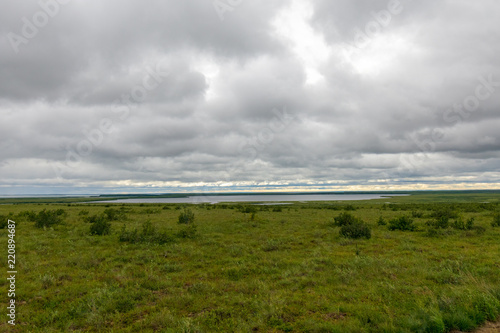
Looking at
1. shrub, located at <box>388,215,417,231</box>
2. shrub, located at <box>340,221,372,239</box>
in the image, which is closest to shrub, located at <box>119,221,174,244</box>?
shrub, located at <box>340,221,372,239</box>

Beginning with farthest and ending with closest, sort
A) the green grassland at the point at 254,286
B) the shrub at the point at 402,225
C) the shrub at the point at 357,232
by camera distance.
Result: the shrub at the point at 402,225 < the shrub at the point at 357,232 < the green grassland at the point at 254,286


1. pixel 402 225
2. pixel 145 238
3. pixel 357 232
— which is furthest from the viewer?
pixel 402 225

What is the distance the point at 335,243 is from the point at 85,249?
1710cm

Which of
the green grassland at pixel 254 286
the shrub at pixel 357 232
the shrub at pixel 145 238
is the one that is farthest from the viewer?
the shrub at pixel 357 232

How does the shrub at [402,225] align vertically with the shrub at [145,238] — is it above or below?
below

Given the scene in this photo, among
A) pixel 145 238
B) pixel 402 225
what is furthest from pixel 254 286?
pixel 402 225

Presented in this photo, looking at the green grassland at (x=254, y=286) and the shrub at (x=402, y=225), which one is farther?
the shrub at (x=402, y=225)

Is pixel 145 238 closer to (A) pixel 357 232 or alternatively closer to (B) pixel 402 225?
(A) pixel 357 232

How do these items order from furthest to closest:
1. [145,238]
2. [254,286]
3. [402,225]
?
1. [402,225]
2. [145,238]
3. [254,286]

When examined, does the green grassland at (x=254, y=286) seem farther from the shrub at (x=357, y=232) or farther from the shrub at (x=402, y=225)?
the shrub at (x=402, y=225)

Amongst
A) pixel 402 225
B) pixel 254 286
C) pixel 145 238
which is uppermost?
pixel 145 238

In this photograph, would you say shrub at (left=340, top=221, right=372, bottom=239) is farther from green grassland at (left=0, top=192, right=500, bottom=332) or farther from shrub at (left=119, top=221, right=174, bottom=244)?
shrub at (left=119, top=221, right=174, bottom=244)

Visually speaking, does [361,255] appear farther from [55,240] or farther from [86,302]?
[55,240]

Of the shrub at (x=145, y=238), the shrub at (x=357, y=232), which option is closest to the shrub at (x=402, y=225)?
the shrub at (x=357, y=232)
